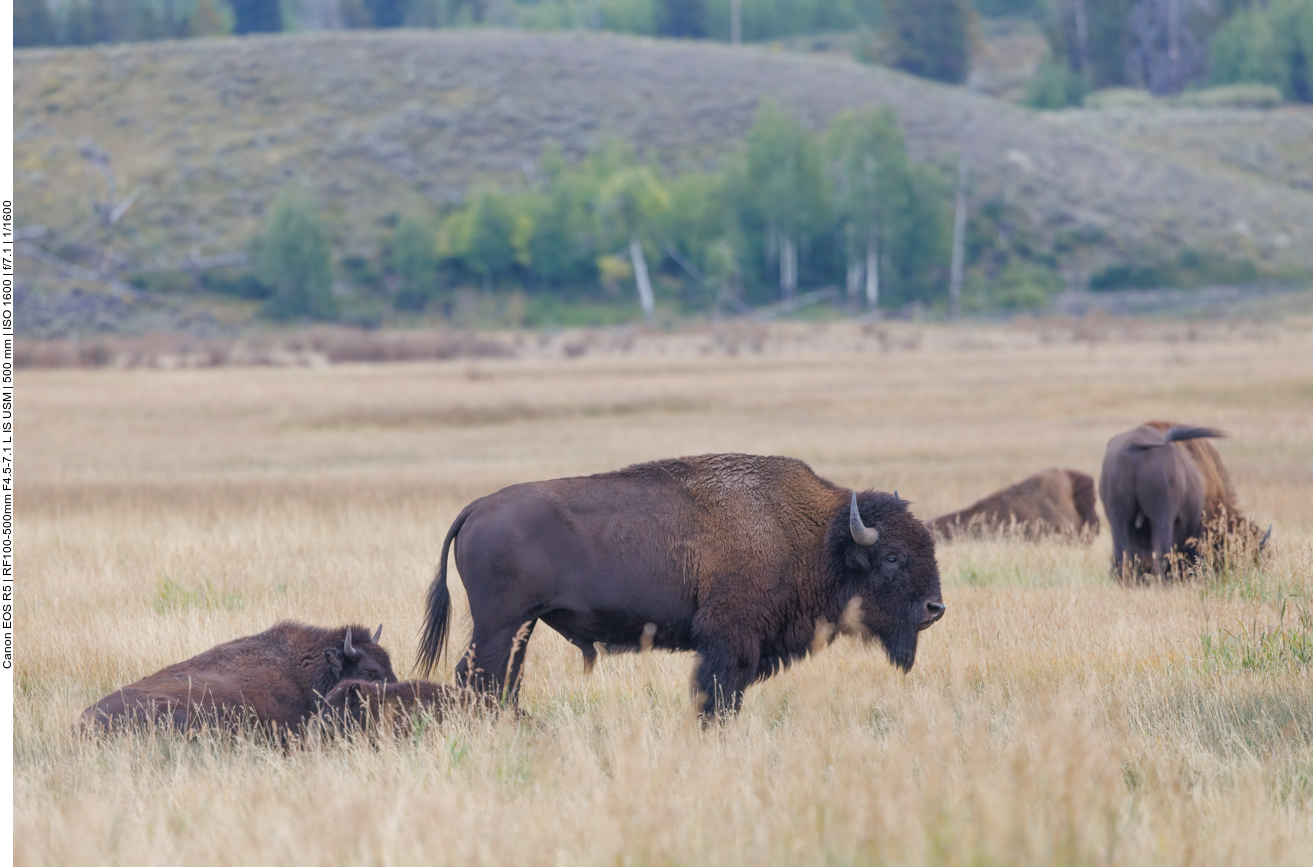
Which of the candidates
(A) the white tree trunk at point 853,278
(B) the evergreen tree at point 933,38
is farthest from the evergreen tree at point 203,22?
(A) the white tree trunk at point 853,278

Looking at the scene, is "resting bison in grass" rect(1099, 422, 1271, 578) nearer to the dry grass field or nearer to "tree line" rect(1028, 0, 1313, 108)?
the dry grass field

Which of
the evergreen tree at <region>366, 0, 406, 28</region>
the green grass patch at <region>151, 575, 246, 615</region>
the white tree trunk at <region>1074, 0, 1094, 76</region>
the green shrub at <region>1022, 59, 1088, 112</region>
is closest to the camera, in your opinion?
the green grass patch at <region>151, 575, 246, 615</region>

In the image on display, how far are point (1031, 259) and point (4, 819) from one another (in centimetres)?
7253

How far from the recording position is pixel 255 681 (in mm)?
7199

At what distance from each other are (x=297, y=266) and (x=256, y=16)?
7817 centimetres

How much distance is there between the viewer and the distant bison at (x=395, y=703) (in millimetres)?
6590

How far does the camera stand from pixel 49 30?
379 feet

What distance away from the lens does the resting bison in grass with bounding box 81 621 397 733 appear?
21.5 feet

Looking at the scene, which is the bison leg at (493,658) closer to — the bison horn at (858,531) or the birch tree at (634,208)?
the bison horn at (858,531)

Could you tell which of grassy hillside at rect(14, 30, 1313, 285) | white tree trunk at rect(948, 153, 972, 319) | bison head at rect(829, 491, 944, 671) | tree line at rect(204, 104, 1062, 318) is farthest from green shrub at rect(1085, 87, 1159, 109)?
bison head at rect(829, 491, 944, 671)

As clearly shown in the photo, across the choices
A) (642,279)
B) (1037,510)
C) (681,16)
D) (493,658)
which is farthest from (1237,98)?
(493,658)

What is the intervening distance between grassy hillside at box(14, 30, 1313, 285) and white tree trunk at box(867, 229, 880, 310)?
11505 mm

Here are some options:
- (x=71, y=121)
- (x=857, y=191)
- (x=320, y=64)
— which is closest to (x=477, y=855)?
(x=857, y=191)

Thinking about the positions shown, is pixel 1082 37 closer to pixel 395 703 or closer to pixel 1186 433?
pixel 1186 433
